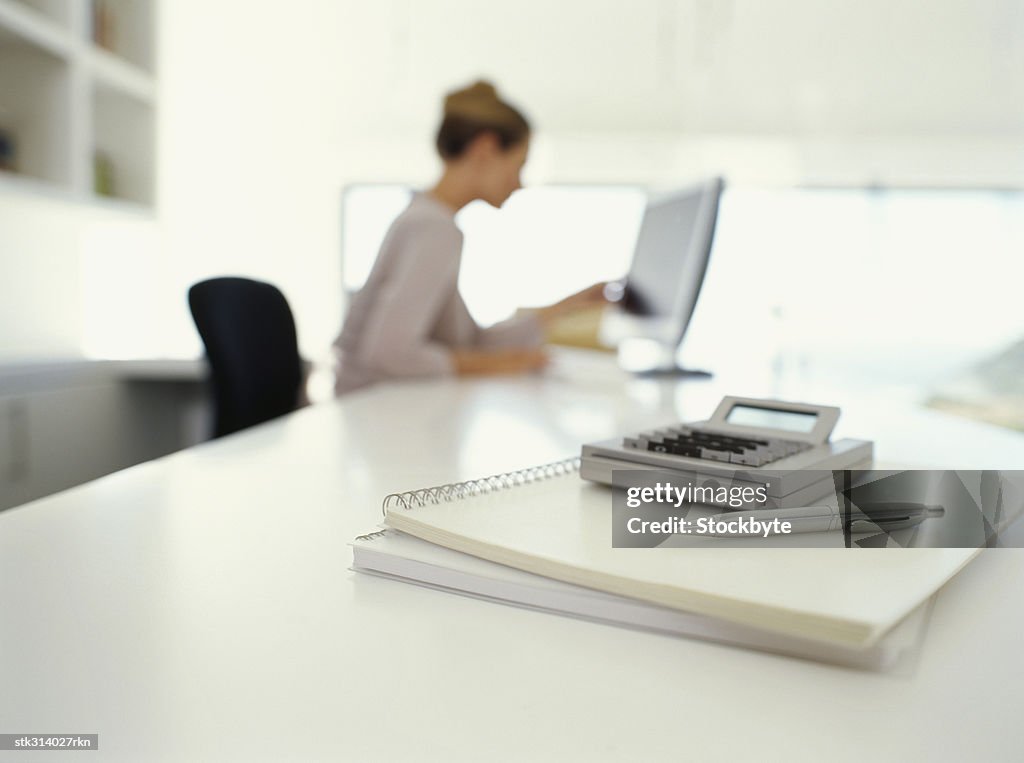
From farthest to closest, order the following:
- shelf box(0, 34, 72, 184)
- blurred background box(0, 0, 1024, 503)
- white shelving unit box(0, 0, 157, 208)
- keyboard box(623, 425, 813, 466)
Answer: blurred background box(0, 0, 1024, 503) < shelf box(0, 34, 72, 184) < white shelving unit box(0, 0, 157, 208) < keyboard box(623, 425, 813, 466)

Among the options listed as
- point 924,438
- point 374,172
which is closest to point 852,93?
point 374,172

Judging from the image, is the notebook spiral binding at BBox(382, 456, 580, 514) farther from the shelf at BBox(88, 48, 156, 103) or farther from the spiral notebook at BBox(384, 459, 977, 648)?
the shelf at BBox(88, 48, 156, 103)

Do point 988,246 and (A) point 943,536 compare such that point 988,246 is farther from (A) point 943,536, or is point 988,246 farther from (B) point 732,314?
(A) point 943,536

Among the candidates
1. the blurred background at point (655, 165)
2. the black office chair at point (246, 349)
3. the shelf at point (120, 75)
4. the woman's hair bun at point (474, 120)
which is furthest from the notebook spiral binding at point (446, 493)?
the blurred background at point (655, 165)

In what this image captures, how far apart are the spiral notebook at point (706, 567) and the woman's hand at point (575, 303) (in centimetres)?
193

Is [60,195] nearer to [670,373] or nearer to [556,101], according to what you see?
[670,373]

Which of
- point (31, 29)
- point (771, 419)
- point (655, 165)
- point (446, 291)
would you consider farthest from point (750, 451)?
point (655, 165)

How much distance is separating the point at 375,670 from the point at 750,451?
0.35 m

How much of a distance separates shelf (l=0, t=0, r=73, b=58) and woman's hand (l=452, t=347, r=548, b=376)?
1.50 metres

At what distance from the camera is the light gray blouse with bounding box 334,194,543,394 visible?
2066 millimetres

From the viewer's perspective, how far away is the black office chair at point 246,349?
193cm

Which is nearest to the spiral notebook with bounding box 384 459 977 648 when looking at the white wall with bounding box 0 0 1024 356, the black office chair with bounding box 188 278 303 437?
the black office chair with bounding box 188 278 303 437

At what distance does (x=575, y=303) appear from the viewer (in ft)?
8.30

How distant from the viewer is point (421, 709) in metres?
0.37
